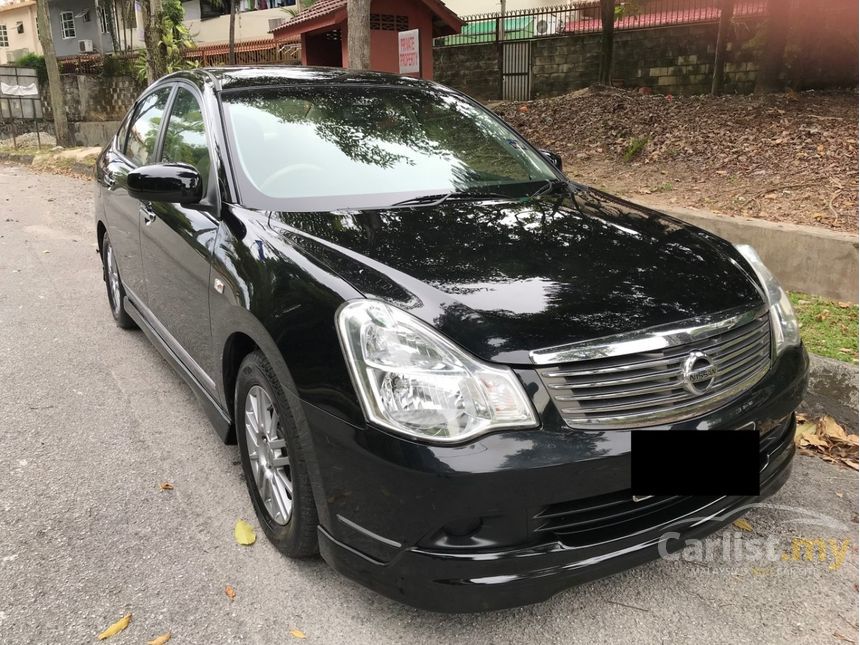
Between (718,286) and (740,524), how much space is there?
103cm

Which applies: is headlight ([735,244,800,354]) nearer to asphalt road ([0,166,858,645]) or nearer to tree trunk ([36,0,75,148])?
asphalt road ([0,166,858,645])

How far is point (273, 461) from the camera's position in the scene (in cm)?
252

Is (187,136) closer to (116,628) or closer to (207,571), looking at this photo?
(207,571)

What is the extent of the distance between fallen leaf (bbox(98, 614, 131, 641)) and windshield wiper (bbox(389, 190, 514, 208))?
1.74m

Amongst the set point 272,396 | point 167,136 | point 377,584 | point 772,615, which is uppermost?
point 167,136

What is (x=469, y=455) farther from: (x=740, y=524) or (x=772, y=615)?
(x=740, y=524)

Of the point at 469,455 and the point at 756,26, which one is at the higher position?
the point at 756,26

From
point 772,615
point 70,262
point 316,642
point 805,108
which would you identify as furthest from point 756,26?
point 316,642

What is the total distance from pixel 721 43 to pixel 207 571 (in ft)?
39.0

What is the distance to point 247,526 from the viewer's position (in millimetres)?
2840

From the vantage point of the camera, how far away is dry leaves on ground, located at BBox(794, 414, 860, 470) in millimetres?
3399

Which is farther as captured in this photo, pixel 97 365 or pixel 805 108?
pixel 805 108

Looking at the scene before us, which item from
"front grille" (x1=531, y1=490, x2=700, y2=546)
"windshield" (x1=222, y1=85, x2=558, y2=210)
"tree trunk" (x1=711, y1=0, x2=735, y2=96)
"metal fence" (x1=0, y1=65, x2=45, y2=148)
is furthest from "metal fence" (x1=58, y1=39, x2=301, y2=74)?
"front grille" (x1=531, y1=490, x2=700, y2=546)

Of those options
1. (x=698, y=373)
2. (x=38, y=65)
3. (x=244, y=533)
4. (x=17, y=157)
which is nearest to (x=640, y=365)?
(x=698, y=373)
